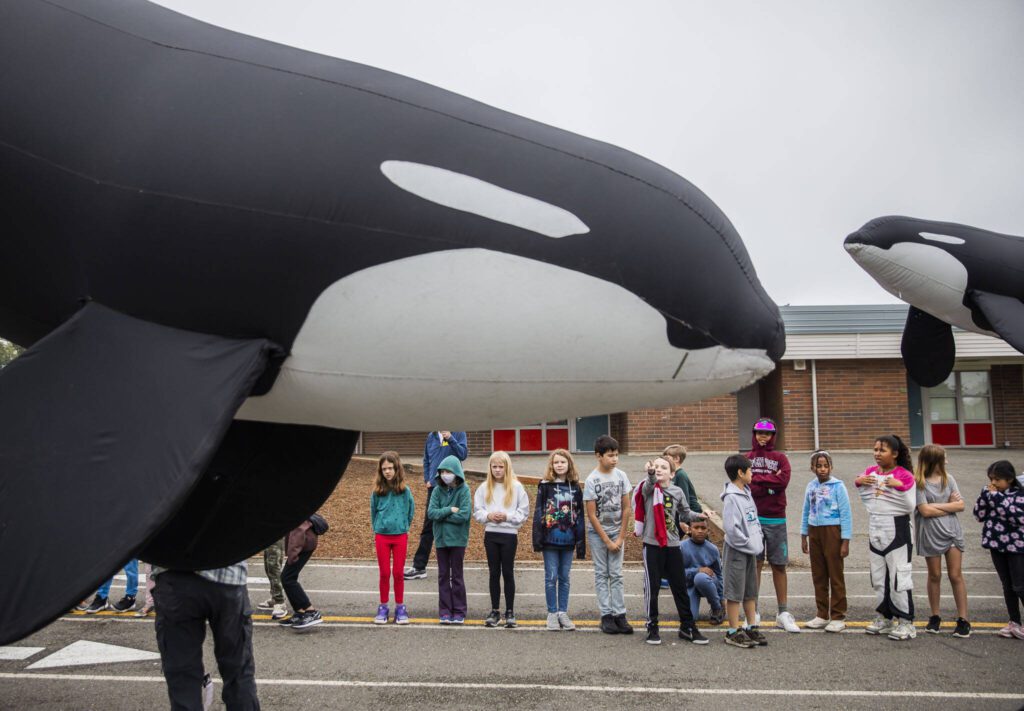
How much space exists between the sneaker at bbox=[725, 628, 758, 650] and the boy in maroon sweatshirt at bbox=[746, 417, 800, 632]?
73 cm

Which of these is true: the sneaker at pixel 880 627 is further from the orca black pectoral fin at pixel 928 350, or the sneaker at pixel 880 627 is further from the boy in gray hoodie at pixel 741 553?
the orca black pectoral fin at pixel 928 350

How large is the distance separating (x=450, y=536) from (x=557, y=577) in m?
1.23

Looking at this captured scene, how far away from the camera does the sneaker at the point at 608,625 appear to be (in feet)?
24.8

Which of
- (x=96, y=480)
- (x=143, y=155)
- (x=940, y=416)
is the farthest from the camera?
(x=940, y=416)

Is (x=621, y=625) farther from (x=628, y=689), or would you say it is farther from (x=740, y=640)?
(x=628, y=689)

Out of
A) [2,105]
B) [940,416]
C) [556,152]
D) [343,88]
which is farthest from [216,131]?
[940,416]

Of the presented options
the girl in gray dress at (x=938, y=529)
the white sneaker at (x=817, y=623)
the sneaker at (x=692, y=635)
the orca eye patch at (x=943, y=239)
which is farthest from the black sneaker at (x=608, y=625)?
the orca eye patch at (x=943, y=239)

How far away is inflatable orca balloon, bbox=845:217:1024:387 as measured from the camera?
6.16m

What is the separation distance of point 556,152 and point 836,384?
20811 mm

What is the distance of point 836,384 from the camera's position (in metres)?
21.0

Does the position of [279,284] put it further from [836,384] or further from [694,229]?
[836,384]

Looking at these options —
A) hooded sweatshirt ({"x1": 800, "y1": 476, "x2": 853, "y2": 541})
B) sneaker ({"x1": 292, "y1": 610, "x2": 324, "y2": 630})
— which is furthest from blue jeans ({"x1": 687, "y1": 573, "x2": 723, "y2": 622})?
sneaker ({"x1": 292, "y1": 610, "x2": 324, "y2": 630})

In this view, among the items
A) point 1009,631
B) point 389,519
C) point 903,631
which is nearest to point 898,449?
point 903,631

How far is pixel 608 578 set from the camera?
7727 millimetres
